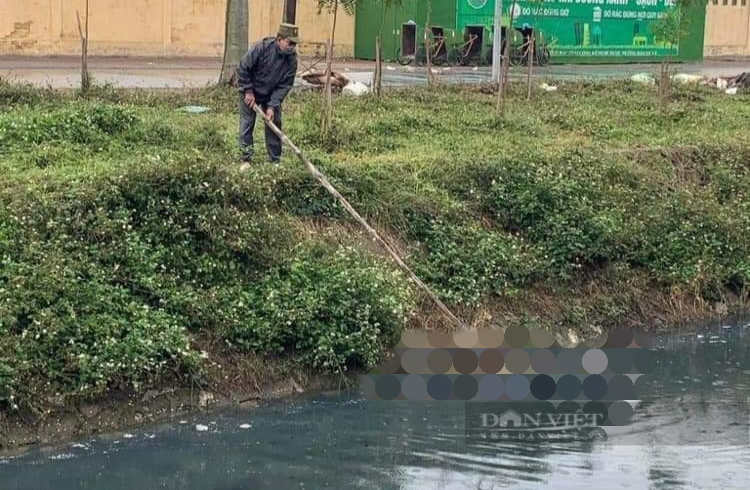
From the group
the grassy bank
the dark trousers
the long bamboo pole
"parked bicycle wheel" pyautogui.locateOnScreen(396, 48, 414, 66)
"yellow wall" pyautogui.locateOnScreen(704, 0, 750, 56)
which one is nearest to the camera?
the grassy bank

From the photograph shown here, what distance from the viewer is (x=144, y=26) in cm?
2984

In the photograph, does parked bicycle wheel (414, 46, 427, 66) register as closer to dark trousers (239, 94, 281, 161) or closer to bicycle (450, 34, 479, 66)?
bicycle (450, 34, 479, 66)

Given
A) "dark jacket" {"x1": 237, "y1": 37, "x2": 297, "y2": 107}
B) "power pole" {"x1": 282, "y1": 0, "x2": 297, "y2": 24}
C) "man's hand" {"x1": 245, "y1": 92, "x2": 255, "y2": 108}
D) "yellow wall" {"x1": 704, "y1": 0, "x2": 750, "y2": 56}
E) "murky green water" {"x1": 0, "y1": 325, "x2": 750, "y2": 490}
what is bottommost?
"murky green water" {"x1": 0, "y1": 325, "x2": 750, "y2": 490}

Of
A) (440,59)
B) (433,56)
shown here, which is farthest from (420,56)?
A: (440,59)

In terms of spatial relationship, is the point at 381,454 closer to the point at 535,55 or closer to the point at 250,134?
the point at 250,134

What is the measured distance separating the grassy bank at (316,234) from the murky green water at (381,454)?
495 millimetres

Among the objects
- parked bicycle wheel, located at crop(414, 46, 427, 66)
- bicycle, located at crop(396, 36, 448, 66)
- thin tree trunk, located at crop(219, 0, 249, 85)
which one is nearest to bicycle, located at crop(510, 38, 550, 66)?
bicycle, located at crop(396, 36, 448, 66)

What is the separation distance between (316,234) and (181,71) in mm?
15304

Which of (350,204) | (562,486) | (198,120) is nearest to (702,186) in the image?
(350,204)

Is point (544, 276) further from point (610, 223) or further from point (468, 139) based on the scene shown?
point (468, 139)

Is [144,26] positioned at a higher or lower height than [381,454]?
higher

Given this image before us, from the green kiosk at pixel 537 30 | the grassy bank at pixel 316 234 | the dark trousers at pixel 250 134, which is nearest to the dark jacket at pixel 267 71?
the dark trousers at pixel 250 134

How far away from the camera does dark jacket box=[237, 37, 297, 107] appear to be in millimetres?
10727

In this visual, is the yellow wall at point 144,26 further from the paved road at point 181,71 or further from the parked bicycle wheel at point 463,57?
the parked bicycle wheel at point 463,57
